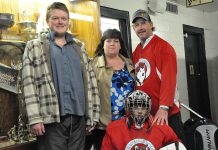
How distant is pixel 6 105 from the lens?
2.16m

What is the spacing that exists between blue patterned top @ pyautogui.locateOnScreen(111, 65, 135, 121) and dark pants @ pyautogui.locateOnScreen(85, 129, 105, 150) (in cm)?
18

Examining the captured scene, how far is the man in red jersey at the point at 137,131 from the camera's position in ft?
6.75

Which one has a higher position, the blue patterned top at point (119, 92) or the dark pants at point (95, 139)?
the blue patterned top at point (119, 92)

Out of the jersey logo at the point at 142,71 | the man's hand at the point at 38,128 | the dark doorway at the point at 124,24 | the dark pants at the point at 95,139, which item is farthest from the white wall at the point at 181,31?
the man's hand at the point at 38,128

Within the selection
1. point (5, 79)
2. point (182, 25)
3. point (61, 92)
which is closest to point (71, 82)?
point (61, 92)

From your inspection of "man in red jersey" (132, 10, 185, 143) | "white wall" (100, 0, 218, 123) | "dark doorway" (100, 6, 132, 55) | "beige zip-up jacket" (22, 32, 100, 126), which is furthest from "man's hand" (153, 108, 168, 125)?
"white wall" (100, 0, 218, 123)

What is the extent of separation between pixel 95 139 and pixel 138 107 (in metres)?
0.50

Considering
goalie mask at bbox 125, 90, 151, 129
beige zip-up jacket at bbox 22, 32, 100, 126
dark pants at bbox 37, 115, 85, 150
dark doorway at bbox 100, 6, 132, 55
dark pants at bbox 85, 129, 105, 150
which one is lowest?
dark pants at bbox 85, 129, 105, 150

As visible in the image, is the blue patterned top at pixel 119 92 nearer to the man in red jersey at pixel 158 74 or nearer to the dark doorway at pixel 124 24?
the man in red jersey at pixel 158 74

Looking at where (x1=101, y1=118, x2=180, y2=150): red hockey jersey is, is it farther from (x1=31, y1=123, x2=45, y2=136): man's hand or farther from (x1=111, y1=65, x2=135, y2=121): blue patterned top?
(x1=31, y1=123, x2=45, y2=136): man's hand

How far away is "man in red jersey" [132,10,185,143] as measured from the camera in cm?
223

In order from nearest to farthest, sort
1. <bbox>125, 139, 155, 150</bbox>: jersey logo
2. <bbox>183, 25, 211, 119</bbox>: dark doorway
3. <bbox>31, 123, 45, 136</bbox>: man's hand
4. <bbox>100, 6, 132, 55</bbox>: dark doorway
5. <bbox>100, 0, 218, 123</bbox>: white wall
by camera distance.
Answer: <bbox>31, 123, 45, 136</bbox>: man's hand, <bbox>125, 139, 155, 150</bbox>: jersey logo, <bbox>100, 6, 132, 55</bbox>: dark doorway, <bbox>100, 0, 218, 123</bbox>: white wall, <bbox>183, 25, 211, 119</bbox>: dark doorway

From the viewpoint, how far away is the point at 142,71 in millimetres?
2381

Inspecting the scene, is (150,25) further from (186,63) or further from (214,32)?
(214,32)
